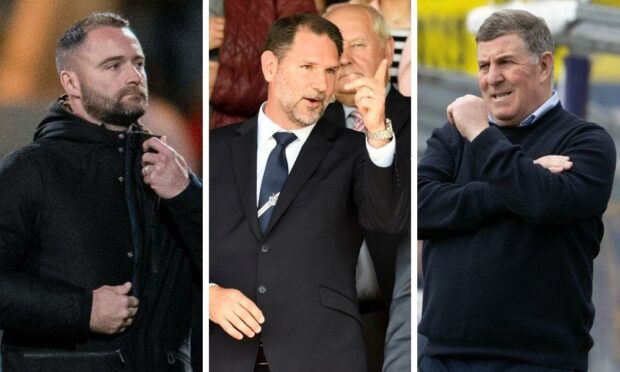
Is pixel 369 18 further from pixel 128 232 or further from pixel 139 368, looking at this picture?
pixel 139 368

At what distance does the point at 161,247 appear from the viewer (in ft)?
16.3

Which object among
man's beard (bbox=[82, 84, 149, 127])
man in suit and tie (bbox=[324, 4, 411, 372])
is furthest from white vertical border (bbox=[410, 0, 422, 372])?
man's beard (bbox=[82, 84, 149, 127])

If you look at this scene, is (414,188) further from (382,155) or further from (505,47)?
(505,47)

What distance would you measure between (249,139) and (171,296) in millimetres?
750

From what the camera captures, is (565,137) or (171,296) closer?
(565,137)

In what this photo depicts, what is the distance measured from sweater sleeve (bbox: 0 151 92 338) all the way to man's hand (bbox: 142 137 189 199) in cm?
46

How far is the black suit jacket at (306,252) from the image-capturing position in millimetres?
4836

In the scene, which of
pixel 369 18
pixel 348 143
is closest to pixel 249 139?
pixel 348 143

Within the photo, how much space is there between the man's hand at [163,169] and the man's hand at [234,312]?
0.45 m

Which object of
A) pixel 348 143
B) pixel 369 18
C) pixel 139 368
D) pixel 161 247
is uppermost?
pixel 369 18

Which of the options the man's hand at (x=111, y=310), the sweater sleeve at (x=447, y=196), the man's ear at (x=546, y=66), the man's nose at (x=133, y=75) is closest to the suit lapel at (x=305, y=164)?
the sweater sleeve at (x=447, y=196)

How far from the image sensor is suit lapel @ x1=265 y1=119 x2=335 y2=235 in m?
4.89

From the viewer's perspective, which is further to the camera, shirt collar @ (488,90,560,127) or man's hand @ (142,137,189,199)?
man's hand @ (142,137,189,199)

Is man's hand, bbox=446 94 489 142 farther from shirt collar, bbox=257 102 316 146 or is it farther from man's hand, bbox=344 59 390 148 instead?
shirt collar, bbox=257 102 316 146
